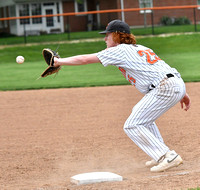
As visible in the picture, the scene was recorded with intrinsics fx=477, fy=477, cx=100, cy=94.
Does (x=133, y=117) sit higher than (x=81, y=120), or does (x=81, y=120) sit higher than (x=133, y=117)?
(x=133, y=117)

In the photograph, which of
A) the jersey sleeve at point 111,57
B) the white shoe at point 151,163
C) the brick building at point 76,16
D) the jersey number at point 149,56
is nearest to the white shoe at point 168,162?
the white shoe at point 151,163

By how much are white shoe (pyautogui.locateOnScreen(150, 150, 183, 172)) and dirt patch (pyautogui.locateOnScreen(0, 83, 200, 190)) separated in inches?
2.9

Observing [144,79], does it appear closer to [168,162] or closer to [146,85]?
A: [146,85]

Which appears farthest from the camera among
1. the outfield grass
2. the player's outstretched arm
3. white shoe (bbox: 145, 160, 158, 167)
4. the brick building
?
the brick building

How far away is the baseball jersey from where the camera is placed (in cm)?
502

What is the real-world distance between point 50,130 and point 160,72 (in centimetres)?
351

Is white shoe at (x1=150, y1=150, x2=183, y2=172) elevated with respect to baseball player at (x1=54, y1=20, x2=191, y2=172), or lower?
lower

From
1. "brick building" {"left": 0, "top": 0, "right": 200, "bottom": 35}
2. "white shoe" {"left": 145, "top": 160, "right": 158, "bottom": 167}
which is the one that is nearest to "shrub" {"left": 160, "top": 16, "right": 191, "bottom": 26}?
"brick building" {"left": 0, "top": 0, "right": 200, "bottom": 35}

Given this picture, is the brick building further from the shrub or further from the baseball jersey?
the baseball jersey

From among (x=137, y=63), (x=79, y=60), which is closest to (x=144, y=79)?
(x=137, y=63)

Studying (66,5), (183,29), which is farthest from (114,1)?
(183,29)

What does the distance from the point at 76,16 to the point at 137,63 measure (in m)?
33.2

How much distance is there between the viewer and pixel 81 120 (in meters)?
8.78

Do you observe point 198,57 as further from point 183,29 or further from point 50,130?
point 50,130
